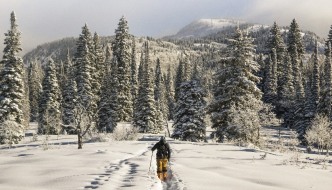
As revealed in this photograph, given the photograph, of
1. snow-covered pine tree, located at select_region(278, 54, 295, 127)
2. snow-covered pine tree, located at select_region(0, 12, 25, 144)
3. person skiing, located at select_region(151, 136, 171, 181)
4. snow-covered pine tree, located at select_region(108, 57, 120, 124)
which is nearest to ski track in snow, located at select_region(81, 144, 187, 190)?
person skiing, located at select_region(151, 136, 171, 181)

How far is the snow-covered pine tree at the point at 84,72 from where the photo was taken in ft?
211

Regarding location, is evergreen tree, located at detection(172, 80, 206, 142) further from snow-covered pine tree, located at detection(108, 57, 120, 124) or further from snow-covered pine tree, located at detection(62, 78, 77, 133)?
snow-covered pine tree, located at detection(62, 78, 77, 133)

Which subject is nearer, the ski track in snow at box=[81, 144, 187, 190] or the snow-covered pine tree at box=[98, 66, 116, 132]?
the ski track in snow at box=[81, 144, 187, 190]

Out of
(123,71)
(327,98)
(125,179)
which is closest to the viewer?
(125,179)

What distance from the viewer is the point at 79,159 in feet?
64.4

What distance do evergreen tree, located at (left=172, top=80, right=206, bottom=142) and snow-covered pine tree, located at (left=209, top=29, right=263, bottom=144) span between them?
4.65 m

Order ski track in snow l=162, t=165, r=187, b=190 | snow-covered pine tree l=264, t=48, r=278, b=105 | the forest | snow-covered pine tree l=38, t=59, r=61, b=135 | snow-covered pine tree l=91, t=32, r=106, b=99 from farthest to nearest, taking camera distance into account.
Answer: snow-covered pine tree l=264, t=48, r=278, b=105
snow-covered pine tree l=91, t=32, r=106, b=99
snow-covered pine tree l=38, t=59, r=61, b=135
the forest
ski track in snow l=162, t=165, r=187, b=190

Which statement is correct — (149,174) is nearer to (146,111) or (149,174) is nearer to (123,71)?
(146,111)

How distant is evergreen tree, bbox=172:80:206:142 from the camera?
45781 millimetres

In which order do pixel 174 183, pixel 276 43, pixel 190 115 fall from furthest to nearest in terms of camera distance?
pixel 276 43 → pixel 190 115 → pixel 174 183

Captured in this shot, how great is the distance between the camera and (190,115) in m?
46.6

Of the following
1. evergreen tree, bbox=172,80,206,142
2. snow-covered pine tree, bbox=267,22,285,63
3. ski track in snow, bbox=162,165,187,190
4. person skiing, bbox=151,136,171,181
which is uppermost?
snow-covered pine tree, bbox=267,22,285,63

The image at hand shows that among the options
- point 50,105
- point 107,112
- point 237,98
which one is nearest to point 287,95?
point 107,112

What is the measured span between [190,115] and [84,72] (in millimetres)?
25214
